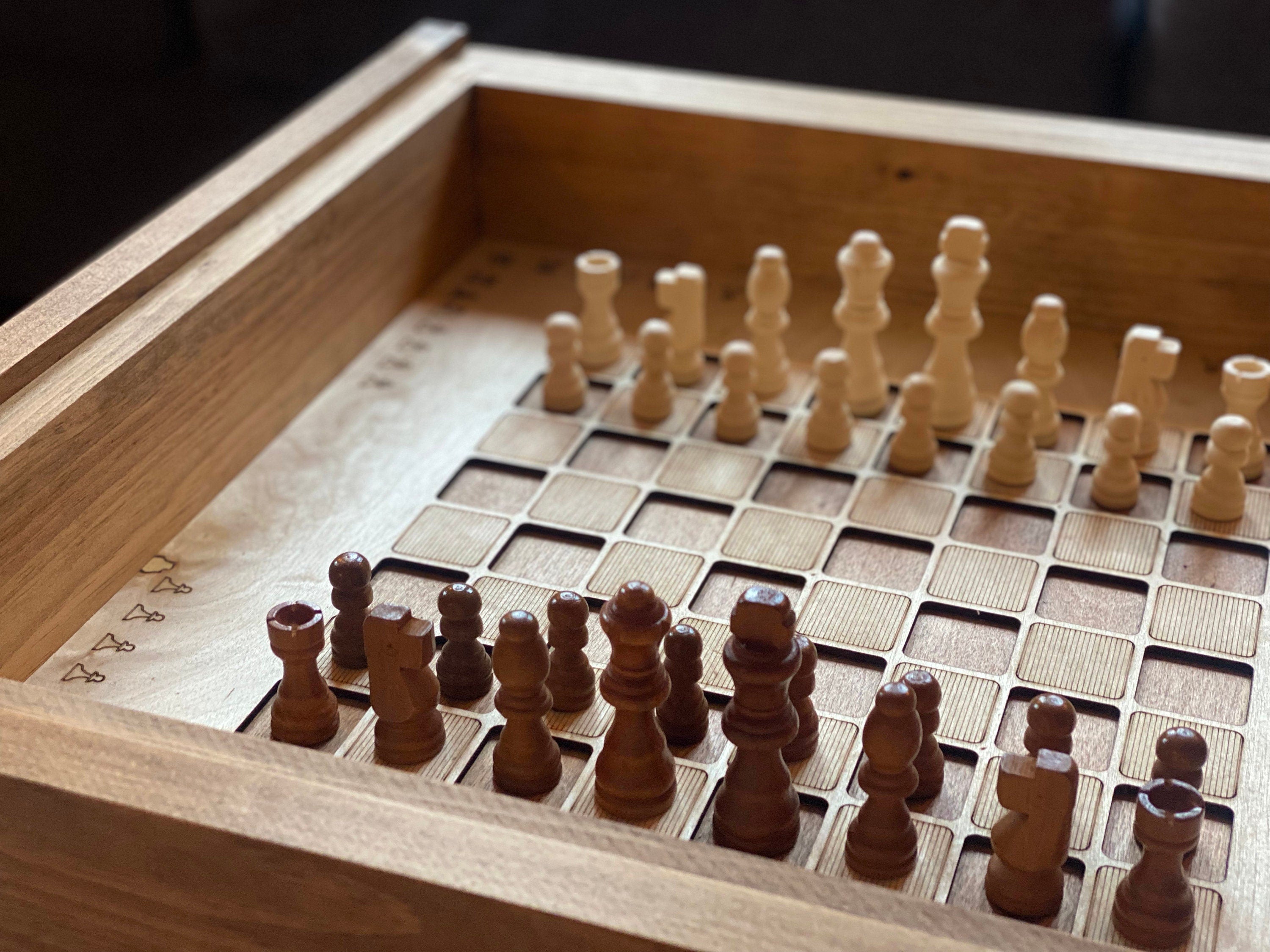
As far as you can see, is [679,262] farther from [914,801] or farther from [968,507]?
[914,801]

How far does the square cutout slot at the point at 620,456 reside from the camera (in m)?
1.38

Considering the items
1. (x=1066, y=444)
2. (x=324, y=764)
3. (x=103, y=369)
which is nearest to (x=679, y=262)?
(x=1066, y=444)

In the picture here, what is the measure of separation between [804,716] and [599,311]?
63cm

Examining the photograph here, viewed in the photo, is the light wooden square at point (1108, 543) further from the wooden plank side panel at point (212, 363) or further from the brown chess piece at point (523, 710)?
the wooden plank side panel at point (212, 363)

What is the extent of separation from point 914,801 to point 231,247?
2.64 feet

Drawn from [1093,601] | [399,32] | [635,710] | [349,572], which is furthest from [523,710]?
[399,32]

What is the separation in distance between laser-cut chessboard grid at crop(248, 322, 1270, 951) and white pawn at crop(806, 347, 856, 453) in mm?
17

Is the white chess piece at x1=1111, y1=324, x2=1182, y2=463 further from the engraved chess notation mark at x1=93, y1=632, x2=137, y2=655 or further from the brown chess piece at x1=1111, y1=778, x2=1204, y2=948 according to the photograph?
the engraved chess notation mark at x1=93, y1=632, x2=137, y2=655

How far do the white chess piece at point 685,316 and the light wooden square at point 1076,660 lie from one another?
0.50 m

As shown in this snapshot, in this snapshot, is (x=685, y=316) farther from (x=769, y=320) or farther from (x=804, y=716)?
(x=804, y=716)

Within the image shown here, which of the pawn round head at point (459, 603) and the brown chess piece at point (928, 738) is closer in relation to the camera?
the brown chess piece at point (928, 738)

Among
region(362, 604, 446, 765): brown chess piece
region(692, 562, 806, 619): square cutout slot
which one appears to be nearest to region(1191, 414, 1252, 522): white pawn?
region(692, 562, 806, 619): square cutout slot

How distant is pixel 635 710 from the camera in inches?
36.9

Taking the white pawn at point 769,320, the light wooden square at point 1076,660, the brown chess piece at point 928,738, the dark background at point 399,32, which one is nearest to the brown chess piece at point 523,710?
the brown chess piece at point 928,738
